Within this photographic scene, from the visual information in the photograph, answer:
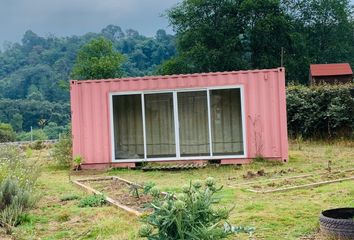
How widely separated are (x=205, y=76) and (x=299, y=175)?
3888 mm

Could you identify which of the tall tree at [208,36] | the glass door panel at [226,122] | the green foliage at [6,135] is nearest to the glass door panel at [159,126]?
the glass door panel at [226,122]

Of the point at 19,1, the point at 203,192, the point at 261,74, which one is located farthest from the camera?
the point at 19,1

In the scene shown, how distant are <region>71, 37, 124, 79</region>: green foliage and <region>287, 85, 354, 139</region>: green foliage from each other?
104 feet

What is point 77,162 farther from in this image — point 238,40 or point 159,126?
point 238,40

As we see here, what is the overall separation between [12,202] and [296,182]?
450 cm

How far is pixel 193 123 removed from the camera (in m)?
13.0

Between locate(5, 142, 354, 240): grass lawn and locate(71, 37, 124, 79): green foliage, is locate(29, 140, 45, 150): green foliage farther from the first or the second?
locate(71, 37, 124, 79): green foliage

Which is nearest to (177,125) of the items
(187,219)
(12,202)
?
(12,202)

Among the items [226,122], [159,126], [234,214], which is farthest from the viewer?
[159,126]

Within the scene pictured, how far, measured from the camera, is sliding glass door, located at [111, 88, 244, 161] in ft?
41.5

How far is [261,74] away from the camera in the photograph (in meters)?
12.2

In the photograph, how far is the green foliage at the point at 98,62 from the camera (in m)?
48.6

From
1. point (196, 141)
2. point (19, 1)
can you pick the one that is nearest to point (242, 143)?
point (196, 141)

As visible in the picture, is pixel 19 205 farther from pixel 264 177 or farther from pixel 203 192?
pixel 264 177
